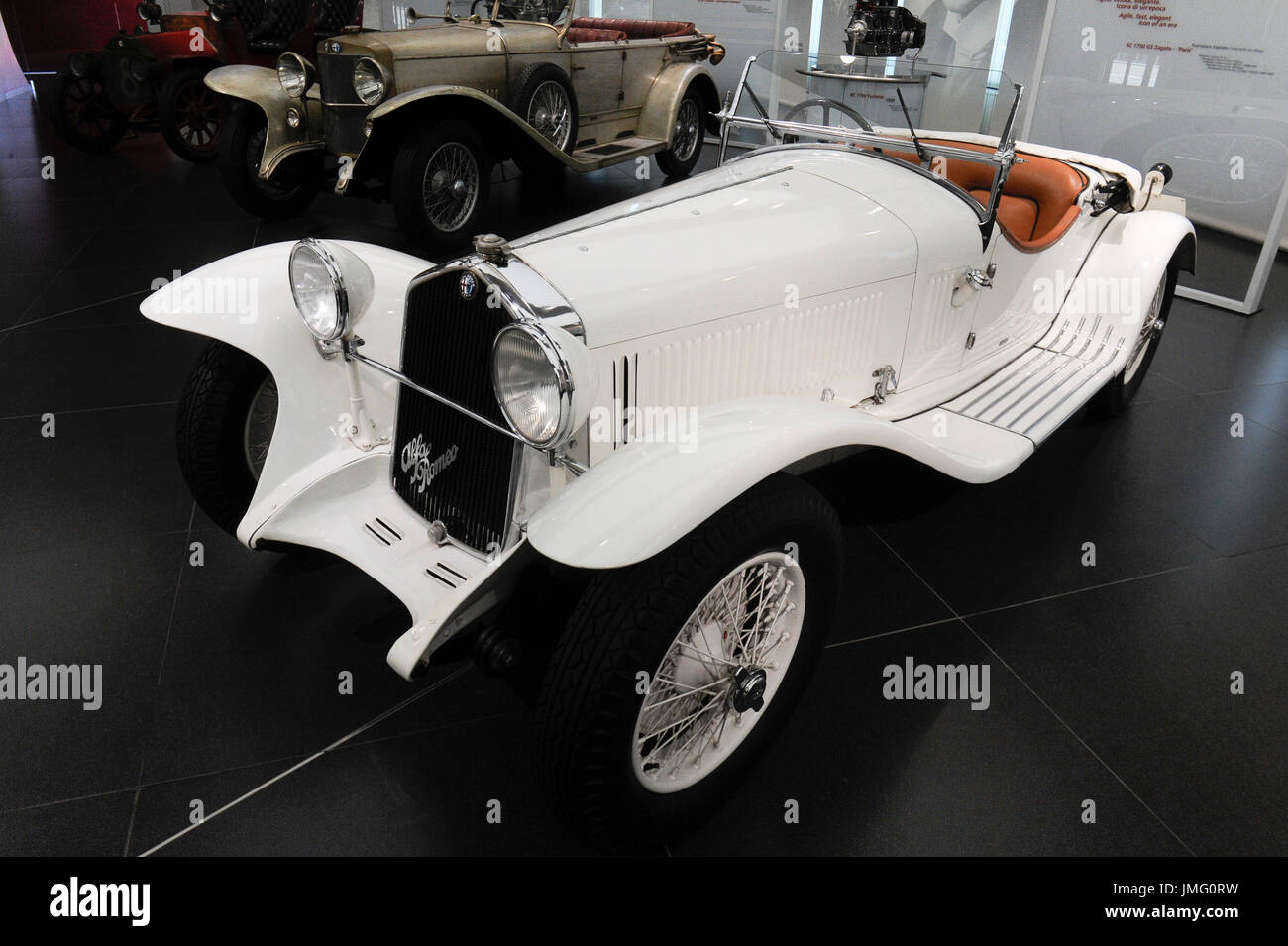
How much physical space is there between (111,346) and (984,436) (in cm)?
436

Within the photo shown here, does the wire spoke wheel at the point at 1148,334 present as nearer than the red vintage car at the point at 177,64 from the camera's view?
Yes

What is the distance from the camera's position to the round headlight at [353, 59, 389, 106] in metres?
5.70

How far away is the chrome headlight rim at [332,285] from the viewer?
2.39 m

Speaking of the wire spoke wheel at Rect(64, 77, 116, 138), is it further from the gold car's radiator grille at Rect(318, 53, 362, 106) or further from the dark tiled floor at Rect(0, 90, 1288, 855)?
the dark tiled floor at Rect(0, 90, 1288, 855)

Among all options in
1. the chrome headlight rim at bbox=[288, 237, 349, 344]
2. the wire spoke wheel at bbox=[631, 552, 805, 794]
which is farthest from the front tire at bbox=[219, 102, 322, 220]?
the wire spoke wheel at bbox=[631, 552, 805, 794]

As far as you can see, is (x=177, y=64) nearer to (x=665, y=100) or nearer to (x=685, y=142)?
(x=665, y=100)

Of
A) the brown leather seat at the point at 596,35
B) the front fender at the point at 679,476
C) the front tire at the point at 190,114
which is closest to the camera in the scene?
the front fender at the point at 679,476

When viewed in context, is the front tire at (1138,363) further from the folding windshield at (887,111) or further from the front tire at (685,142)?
the front tire at (685,142)

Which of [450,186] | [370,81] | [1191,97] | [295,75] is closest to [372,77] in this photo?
Answer: [370,81]

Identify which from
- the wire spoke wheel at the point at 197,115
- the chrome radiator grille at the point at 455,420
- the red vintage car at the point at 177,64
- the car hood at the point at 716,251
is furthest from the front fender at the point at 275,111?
the chrome radiator grille at the point at 455,420

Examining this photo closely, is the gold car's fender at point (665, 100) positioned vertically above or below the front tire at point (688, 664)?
above

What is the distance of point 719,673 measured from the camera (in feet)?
6.72

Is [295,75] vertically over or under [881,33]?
under

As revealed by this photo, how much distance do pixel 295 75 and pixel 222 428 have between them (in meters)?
4.88
